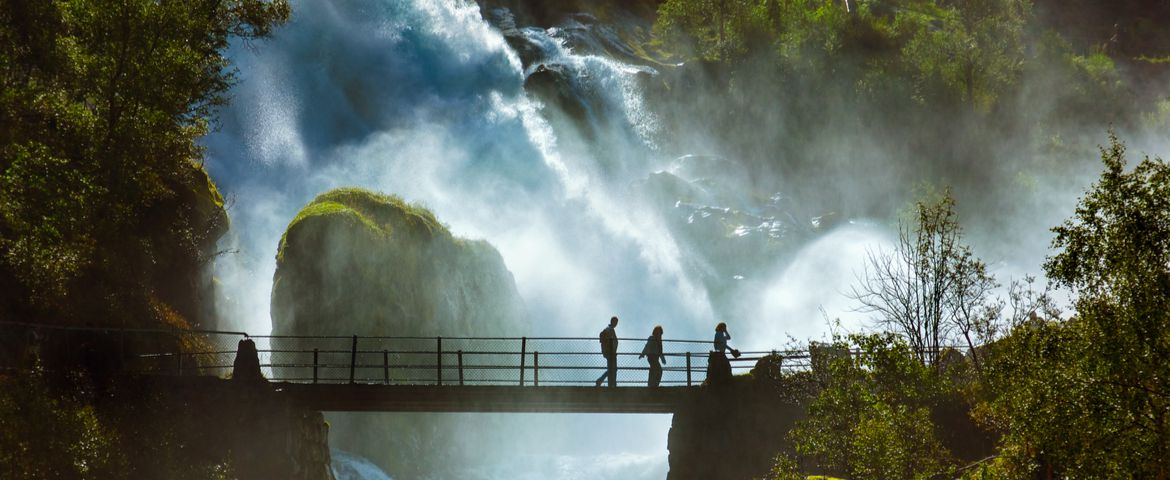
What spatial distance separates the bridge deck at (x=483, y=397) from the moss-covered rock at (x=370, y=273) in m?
16.2

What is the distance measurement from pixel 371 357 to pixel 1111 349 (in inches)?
1306

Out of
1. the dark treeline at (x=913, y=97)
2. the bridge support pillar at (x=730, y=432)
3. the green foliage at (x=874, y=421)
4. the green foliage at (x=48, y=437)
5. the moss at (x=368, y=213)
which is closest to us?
the green foliage at (x=48, y=437)

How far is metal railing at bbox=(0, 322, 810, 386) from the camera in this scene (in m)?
22.7

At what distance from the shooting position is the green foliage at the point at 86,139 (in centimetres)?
2031

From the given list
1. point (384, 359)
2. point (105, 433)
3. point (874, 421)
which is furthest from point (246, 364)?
point (874, 421)

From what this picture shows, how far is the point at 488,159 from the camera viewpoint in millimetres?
92562

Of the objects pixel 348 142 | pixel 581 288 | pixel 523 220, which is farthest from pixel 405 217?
pixel 348 142

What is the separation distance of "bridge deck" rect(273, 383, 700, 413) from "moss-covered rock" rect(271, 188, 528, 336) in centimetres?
1620

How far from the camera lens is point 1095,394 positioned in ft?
42.2

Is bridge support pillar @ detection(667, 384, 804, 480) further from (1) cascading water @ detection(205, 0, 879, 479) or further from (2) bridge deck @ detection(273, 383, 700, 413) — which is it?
(1) cascading water @ detection(205, 0, 879, 479)

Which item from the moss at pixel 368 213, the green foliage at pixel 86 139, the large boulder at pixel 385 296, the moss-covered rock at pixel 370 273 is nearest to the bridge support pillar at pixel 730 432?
the large boulder at pixel 385 296

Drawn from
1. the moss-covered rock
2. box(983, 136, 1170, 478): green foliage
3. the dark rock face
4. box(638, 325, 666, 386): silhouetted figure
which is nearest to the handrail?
box(638, 325, 666, 386): silhouetted figure

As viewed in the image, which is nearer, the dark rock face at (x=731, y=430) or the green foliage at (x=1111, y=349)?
the green foliage at (x=1111, y=349)

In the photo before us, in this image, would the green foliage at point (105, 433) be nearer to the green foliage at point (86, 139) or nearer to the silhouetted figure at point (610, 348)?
the green foliage at point (86, 139)
